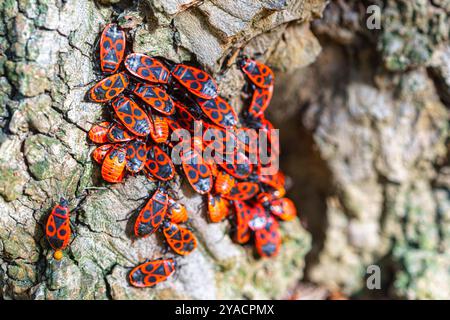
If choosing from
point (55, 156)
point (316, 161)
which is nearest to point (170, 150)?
point (55, 156)

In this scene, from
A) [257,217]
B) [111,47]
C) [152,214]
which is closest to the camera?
[111,47]

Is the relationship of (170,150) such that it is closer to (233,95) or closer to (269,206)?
(233,95)

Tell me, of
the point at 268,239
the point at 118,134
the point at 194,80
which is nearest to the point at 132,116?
the point at 118,134

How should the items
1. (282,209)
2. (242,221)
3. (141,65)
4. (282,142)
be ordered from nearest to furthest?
1. (141,65)
2. (242,221)
3. (282,209)
4. (282,142)

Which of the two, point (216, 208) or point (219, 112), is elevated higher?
point (219, 112)

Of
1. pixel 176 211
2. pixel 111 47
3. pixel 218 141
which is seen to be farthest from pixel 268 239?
pixel 111 47

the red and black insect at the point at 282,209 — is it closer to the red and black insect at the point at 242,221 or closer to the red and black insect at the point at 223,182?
the red and black insect at the point at 242,221

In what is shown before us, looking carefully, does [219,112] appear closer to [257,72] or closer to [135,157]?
[257,72]

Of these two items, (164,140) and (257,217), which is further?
(257,217)

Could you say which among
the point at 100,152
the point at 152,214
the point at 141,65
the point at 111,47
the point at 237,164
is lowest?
the point at 152,214
